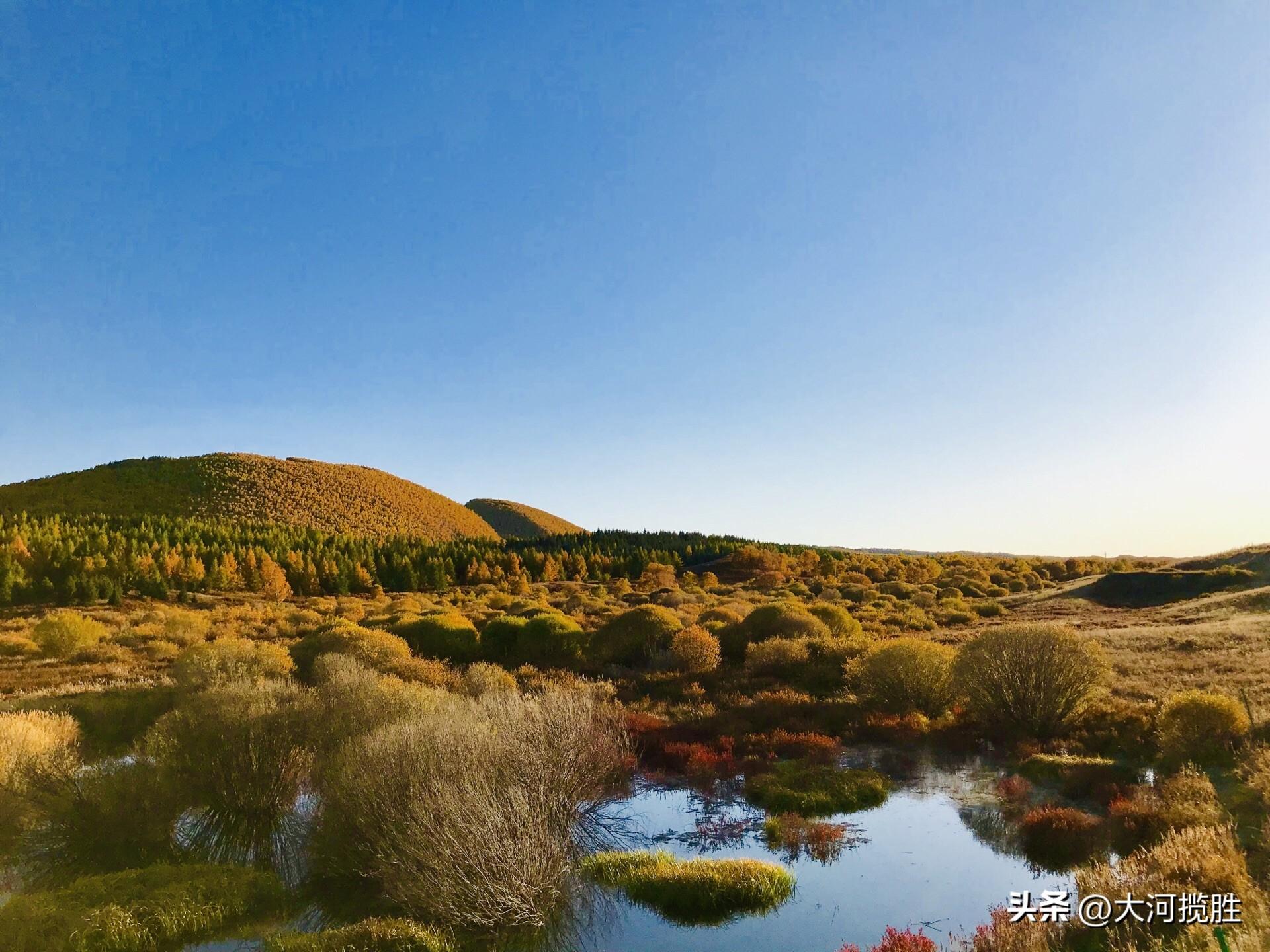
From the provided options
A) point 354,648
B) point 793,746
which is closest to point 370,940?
point 793,746

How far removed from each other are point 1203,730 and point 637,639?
62.9 ft

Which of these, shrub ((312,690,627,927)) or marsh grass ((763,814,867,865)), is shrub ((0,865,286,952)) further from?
marsh grass ((763,814,867,865))

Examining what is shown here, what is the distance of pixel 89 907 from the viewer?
30.0 ft

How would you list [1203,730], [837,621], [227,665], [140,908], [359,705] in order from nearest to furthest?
[140,908] → [1203,730] → [359,705] → [227,665] → [837,621]

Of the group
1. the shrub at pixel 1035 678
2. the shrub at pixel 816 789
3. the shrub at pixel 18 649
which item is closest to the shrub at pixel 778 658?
the shrub at pixel 1035 678

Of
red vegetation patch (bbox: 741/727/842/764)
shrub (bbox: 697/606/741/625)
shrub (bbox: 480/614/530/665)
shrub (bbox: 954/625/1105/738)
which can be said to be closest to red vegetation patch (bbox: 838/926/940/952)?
red vegetation patch (bbox: 741/727/842/764)

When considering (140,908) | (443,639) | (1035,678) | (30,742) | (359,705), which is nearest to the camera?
(140,908)

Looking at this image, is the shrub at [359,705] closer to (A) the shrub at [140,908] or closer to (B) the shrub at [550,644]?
(A) the shrub at [140,908]

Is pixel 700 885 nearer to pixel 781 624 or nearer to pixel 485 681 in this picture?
pixel 485 681

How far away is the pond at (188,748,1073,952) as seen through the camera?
9.21m

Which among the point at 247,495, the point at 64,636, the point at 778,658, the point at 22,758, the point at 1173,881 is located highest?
the point at 247,495

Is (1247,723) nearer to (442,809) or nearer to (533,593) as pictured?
(442,809)

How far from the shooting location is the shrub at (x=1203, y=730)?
45.7 ft

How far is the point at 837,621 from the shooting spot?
31078mm
